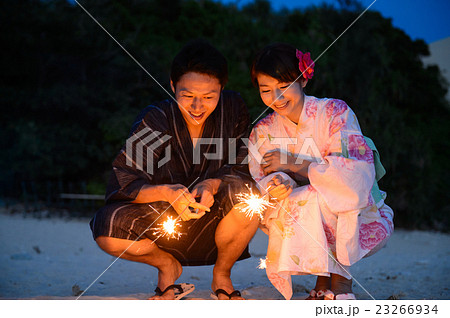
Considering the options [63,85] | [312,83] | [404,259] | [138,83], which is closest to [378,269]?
[404,259]

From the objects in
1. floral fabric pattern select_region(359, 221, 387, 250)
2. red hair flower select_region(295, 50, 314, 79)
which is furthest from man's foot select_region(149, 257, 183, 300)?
red hair flower select_region(295, 50, 314, 79)

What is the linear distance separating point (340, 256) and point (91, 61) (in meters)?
6.59

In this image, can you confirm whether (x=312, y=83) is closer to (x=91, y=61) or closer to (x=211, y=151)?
(x=211, y=151)

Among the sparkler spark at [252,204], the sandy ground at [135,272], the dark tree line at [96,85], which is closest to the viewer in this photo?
the sparkler spark at [252,204]

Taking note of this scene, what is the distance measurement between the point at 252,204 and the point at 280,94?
1.99ft

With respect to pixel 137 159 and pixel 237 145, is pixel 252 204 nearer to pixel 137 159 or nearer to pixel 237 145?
pixel 237 145

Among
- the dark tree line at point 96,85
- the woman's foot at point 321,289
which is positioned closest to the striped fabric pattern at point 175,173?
the woman's foot at point 321,289

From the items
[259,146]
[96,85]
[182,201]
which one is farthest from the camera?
[96,85]

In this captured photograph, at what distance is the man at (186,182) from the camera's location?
2.33 metres

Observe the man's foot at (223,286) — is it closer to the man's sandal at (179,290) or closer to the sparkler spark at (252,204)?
the man's sandal at (179,290)

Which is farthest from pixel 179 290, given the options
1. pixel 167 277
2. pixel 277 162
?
pixel 277 162

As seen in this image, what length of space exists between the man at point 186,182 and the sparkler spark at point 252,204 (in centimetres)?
3

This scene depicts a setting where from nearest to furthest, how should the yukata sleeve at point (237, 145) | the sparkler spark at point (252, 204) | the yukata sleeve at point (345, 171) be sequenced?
1. the yukata sleeve at point (345, 171)
2. the sparkler spark at point (252, 204)
3. the yukata sleeve at point (237, 145)

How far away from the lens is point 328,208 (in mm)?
2273
